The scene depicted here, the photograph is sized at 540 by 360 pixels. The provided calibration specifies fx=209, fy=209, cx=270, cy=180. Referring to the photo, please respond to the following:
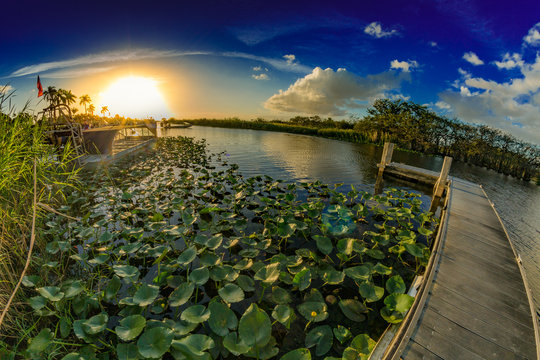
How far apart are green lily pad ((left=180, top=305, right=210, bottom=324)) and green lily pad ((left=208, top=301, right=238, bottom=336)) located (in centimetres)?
6

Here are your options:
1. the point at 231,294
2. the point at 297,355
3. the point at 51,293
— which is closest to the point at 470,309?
the point at 297,355

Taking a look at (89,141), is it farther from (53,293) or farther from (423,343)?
(423,343)

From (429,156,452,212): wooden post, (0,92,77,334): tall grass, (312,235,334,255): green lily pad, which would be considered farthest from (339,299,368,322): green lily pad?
(429,156,452,212): wooden post

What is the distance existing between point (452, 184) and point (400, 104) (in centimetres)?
3230

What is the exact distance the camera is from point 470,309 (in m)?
2.68

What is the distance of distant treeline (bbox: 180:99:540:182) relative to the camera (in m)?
19.2

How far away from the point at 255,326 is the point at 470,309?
2818 mm

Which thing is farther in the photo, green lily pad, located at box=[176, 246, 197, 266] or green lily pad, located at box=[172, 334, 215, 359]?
green lily pad, located at box=[176, 246, 197, 266]

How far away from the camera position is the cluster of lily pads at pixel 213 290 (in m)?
2.00

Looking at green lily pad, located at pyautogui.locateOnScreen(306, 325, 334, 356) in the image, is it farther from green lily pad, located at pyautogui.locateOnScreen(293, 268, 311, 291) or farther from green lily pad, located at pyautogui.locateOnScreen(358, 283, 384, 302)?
green lily pad, located at pyautogui.locateOnScreen(358, 283, 384, 302)

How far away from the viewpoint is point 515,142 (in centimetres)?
2102

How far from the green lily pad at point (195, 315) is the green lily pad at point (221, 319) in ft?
0.20

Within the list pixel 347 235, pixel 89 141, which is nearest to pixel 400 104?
pixel 347 235

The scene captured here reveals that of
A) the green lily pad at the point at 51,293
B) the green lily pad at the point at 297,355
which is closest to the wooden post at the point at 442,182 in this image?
the green lily pad at the point at 297,355
